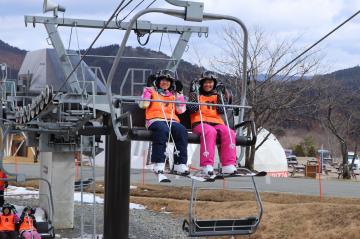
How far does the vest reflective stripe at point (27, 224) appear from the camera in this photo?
39.2ft

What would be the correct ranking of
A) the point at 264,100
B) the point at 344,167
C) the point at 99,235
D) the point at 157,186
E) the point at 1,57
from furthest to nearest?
1. the point at 1,57
2. the point at 344,167
3. the point at 264,100
4. the point at 157,186
5. the point at 99,235

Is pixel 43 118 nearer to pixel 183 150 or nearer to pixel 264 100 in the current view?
pixel 183 150

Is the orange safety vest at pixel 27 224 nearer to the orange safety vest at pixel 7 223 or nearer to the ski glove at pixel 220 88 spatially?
the orange safety vest at pixel 7 223

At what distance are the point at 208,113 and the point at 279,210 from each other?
35.1 feet

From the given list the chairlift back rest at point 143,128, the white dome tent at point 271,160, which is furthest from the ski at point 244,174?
the white dome tent at point 271,160

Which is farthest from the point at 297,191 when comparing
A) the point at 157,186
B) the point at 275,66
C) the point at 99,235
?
the point at 275,66

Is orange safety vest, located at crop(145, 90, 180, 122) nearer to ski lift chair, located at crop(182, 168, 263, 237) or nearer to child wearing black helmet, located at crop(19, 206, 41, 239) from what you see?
ski lift chair, located at crop(182, 168, 263, 237)

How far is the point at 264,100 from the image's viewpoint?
105 ft

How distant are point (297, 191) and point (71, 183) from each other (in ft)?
29.9

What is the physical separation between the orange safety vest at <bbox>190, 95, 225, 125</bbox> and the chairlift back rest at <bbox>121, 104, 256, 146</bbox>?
21 cm

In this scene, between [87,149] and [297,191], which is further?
[297,191]

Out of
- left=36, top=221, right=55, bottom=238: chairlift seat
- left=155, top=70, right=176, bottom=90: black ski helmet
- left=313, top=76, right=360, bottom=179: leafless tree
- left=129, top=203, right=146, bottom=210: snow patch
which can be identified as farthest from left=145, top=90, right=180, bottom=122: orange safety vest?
left=313, top=76, right=360, bottom=179: leafless tree

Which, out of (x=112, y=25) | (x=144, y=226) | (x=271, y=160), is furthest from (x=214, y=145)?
(x=271, y=160)

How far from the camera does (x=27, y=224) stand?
39.5ft
